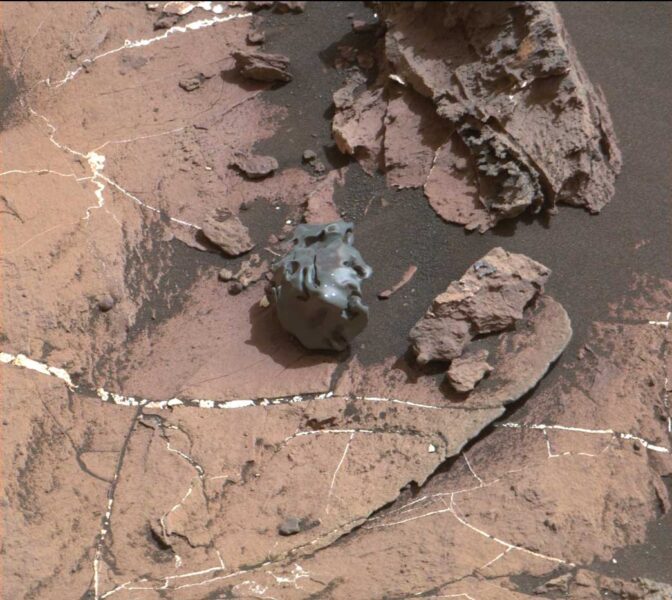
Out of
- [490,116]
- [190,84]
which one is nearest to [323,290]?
[490,116]

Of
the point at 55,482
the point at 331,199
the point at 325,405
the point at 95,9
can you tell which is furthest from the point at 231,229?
the point at 95,9

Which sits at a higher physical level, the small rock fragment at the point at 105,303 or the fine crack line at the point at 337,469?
the small rock fragment at the point at 105,303

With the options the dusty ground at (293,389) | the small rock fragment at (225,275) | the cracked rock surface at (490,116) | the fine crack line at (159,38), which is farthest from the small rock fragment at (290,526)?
the fine crack line at (159,38)

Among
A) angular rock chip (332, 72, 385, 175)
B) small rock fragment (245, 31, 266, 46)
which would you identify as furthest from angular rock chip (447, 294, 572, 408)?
small rock fragment (245, 31, 266, 46)

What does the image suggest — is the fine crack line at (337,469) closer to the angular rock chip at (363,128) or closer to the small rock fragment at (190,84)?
the angular rock chip at (363,128)

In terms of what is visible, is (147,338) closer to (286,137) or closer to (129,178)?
(129,178)
